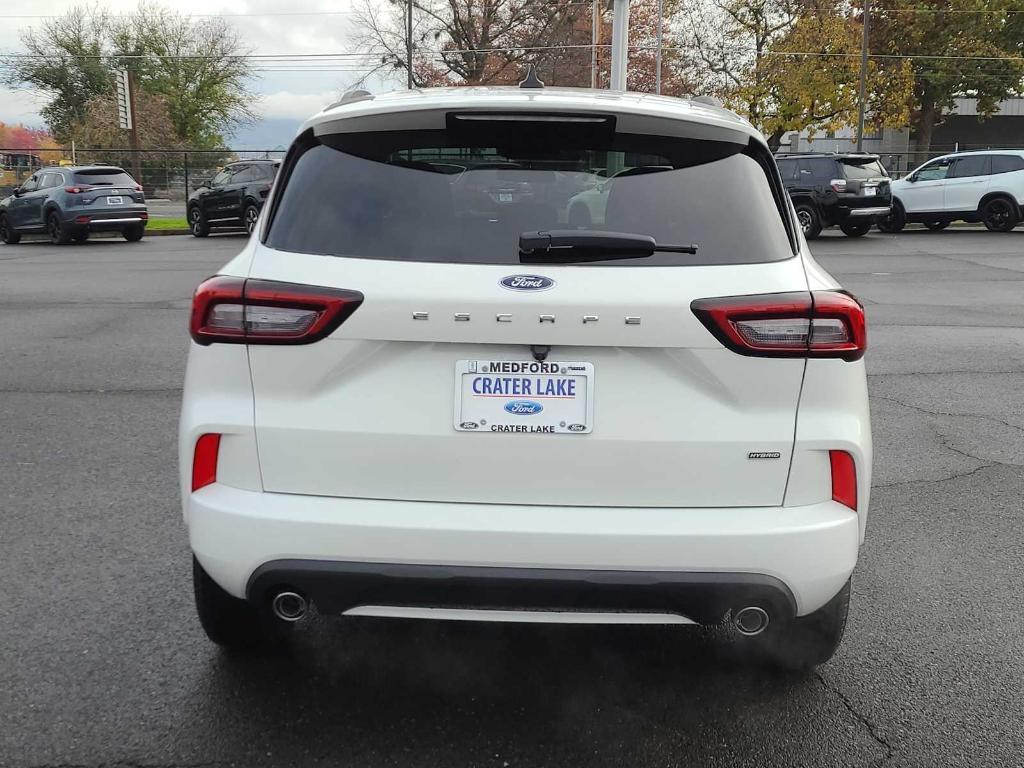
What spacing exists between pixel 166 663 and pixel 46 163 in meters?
44.6

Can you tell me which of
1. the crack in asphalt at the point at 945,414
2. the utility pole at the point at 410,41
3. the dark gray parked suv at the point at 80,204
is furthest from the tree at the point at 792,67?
the crack in asphalt at the point at 945,414

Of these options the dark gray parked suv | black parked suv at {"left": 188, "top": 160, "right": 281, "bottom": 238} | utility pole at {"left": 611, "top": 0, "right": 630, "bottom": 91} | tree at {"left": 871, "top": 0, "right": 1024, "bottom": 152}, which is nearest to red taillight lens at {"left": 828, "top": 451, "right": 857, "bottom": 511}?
utility pole at {"left": 611, "top": 0, "right": 630, "bottom": 91}

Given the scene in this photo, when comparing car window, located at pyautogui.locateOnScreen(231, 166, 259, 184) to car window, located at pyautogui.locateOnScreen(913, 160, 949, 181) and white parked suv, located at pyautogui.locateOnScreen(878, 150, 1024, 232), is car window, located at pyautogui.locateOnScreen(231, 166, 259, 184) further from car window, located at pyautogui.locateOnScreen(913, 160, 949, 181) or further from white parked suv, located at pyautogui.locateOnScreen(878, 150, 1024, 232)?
car window, located at pyautogui.locateOnScreen(913, 160, 949, 181)

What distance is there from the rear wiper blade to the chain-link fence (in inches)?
1334

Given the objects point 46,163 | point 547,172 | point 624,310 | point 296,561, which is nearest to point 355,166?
point 547,172

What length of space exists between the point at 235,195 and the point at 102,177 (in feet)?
10.3

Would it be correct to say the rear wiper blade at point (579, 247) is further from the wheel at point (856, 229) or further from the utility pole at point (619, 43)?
the wheel at point (856, 229)

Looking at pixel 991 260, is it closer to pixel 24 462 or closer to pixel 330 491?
pixel 24 462

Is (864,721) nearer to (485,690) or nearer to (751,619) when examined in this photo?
(751,619)

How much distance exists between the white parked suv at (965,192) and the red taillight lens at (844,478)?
23.5 metres

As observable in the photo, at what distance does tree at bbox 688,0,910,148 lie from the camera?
4303cm

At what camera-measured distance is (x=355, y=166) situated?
2951mm

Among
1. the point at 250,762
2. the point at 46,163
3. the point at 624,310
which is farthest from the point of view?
the point at 46,163

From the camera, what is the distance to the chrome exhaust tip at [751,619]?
9.22ft
